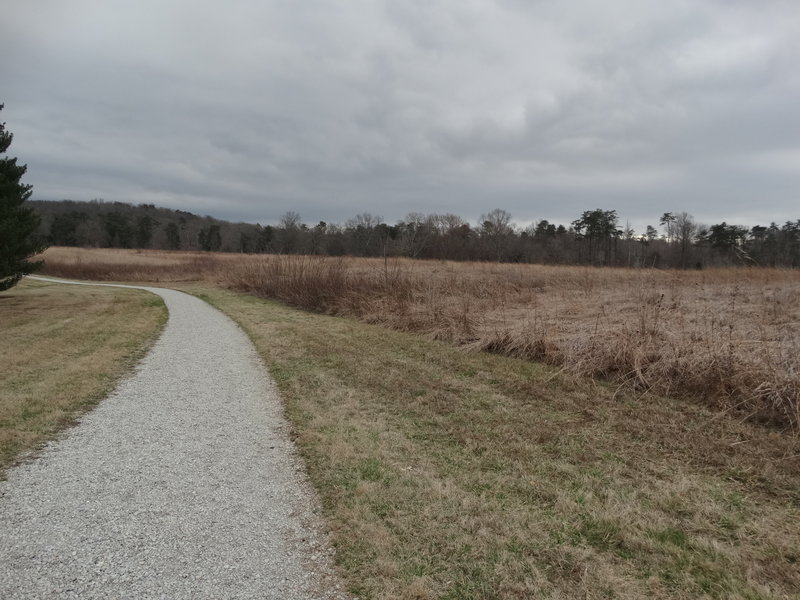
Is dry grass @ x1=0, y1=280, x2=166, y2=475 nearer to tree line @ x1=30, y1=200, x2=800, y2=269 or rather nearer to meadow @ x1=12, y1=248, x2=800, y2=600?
meadow @ x1=12, y1=248, x2=800, y2=600

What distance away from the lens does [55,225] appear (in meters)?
89.3

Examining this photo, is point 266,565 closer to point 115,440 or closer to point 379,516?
point 379,516

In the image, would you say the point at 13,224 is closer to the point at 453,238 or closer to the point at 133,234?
the point at 453,238

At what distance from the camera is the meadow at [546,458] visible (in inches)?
107

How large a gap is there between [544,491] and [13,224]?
1991cm

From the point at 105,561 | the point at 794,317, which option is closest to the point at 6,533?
the point at 105,561

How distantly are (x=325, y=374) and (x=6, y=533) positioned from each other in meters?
4.82

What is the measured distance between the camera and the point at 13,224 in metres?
15.7

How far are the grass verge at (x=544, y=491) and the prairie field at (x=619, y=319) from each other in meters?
0.67

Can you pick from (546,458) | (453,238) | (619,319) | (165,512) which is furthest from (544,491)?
(453,238)

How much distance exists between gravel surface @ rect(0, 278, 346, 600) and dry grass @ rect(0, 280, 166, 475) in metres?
0.40

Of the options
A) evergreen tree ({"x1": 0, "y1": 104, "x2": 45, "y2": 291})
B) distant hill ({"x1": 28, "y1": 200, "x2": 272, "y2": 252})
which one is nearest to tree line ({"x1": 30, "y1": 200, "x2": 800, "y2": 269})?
distant hill ({"x1": 28, "y1": 200, "x2": 272, "y2": 252})

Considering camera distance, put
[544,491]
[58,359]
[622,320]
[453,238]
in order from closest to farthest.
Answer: [544,491] < [58,359] < [622,320] < [453,238]

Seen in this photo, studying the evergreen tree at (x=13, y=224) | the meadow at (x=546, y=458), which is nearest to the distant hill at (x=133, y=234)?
the evergreen tree at (x=13, y=224)
